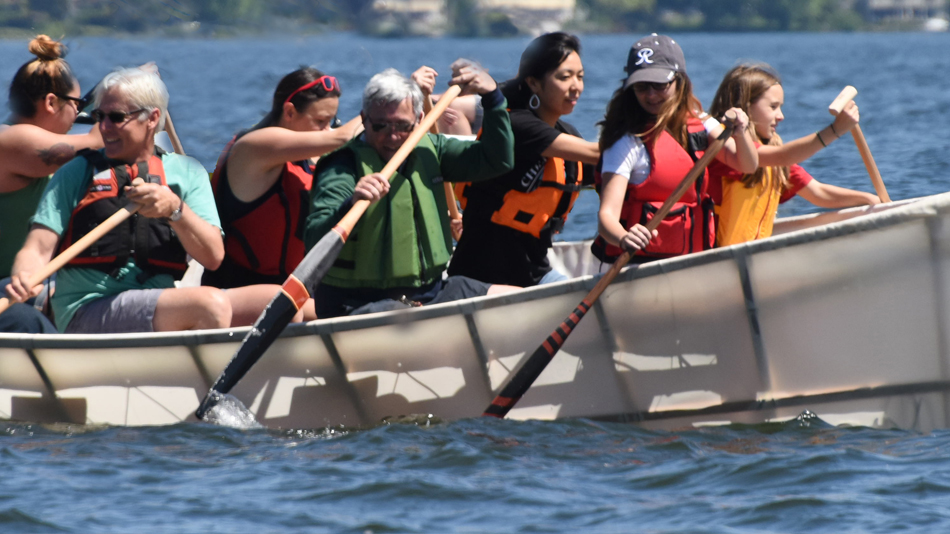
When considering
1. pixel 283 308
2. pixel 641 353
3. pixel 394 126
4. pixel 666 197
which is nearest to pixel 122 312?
pixel 283 308

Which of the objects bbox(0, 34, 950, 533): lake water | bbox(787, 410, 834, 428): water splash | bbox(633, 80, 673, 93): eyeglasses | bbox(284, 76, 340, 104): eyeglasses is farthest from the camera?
bbox(284, 76, 340, 104): eyeglasses

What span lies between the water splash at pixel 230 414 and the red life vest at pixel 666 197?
5.10 ft

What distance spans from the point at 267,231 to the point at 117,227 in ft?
2.06

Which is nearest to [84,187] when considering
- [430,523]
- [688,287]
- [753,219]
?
[430,523]

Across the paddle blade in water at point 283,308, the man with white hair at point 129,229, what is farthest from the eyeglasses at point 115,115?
the paddle blade in water at point 283,308

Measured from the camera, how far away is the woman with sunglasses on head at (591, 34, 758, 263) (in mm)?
4387

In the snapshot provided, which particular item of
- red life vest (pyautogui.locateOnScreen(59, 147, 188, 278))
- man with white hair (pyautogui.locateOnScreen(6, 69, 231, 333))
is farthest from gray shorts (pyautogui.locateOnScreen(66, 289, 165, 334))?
red life vest (pyautogui.locateOnScreen(59, 147, 188, 278))

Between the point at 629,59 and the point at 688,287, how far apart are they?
34.4 inches

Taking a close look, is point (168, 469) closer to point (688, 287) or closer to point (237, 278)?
point (237, 278)

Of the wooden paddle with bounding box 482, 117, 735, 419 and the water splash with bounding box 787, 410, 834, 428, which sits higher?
the wooden paddle with bounding box 482, 117, 735, 419

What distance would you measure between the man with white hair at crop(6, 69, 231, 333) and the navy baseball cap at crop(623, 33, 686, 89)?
5.43 ft

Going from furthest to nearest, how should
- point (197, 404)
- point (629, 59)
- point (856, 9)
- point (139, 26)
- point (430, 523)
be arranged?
1. point (856, 9)
2. point (139, 26)
3. point (197, 404)
4. point (629, 59)
5. point (430, 523)

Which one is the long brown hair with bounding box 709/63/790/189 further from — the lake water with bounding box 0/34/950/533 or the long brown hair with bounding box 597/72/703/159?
the lake water with bounding box 0/34/950/533

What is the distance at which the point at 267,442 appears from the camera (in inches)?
183
